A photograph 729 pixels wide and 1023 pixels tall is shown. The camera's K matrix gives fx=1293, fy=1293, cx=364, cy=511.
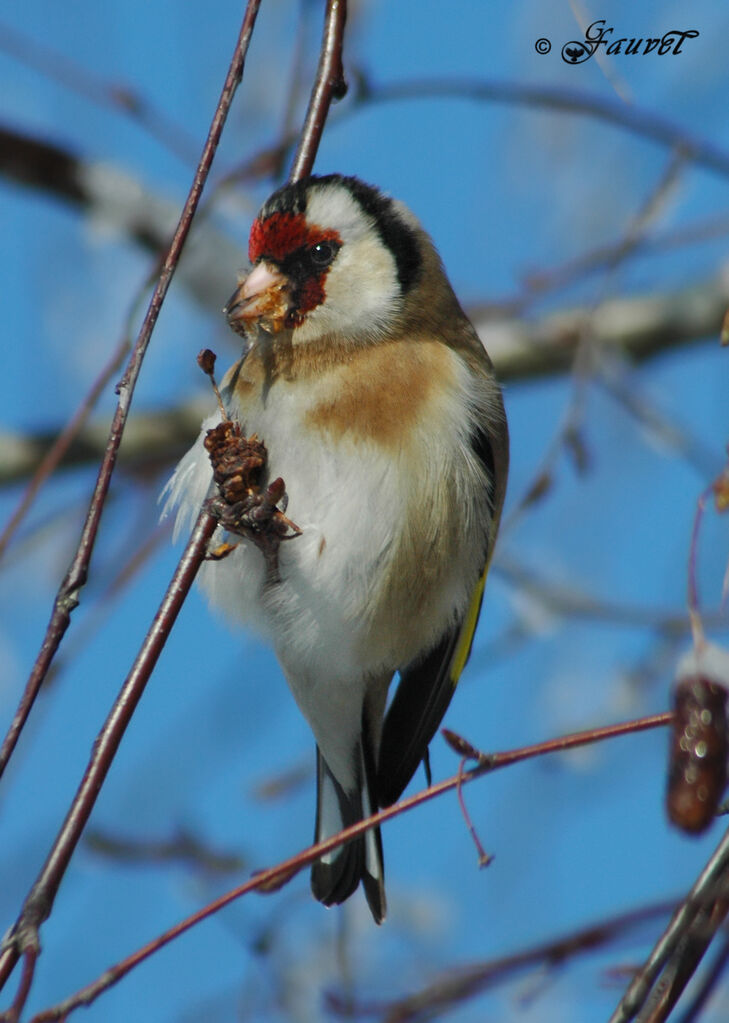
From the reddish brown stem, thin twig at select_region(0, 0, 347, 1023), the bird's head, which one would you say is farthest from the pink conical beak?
thin twig at select_region(0, 0, 347, 1023)

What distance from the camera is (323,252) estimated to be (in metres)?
2.87

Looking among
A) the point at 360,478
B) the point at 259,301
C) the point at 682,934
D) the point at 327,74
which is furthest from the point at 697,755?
the point at 259,301

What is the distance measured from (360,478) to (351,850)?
0.92 metres

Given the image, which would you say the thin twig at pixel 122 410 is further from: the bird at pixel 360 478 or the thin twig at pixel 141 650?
the bird at pixel 360 478

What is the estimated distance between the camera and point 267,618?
2.90 m

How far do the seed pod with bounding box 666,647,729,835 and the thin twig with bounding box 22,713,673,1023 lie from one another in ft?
0.10

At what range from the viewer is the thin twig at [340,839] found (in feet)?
4.62

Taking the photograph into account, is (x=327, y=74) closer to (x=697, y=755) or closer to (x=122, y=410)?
(x=122, y=410)

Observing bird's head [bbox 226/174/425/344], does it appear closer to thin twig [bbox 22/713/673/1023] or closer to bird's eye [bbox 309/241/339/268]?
bird's eye [bbox 309/241/339/268]

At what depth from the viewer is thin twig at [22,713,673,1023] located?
1.41 metres

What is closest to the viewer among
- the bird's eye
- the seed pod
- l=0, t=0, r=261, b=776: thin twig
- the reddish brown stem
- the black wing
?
the seed pod

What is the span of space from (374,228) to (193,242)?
1644 mm

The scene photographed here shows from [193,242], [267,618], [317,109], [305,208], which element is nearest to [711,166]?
[305,208]

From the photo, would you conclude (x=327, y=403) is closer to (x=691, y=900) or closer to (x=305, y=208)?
(x=305, y=208)
